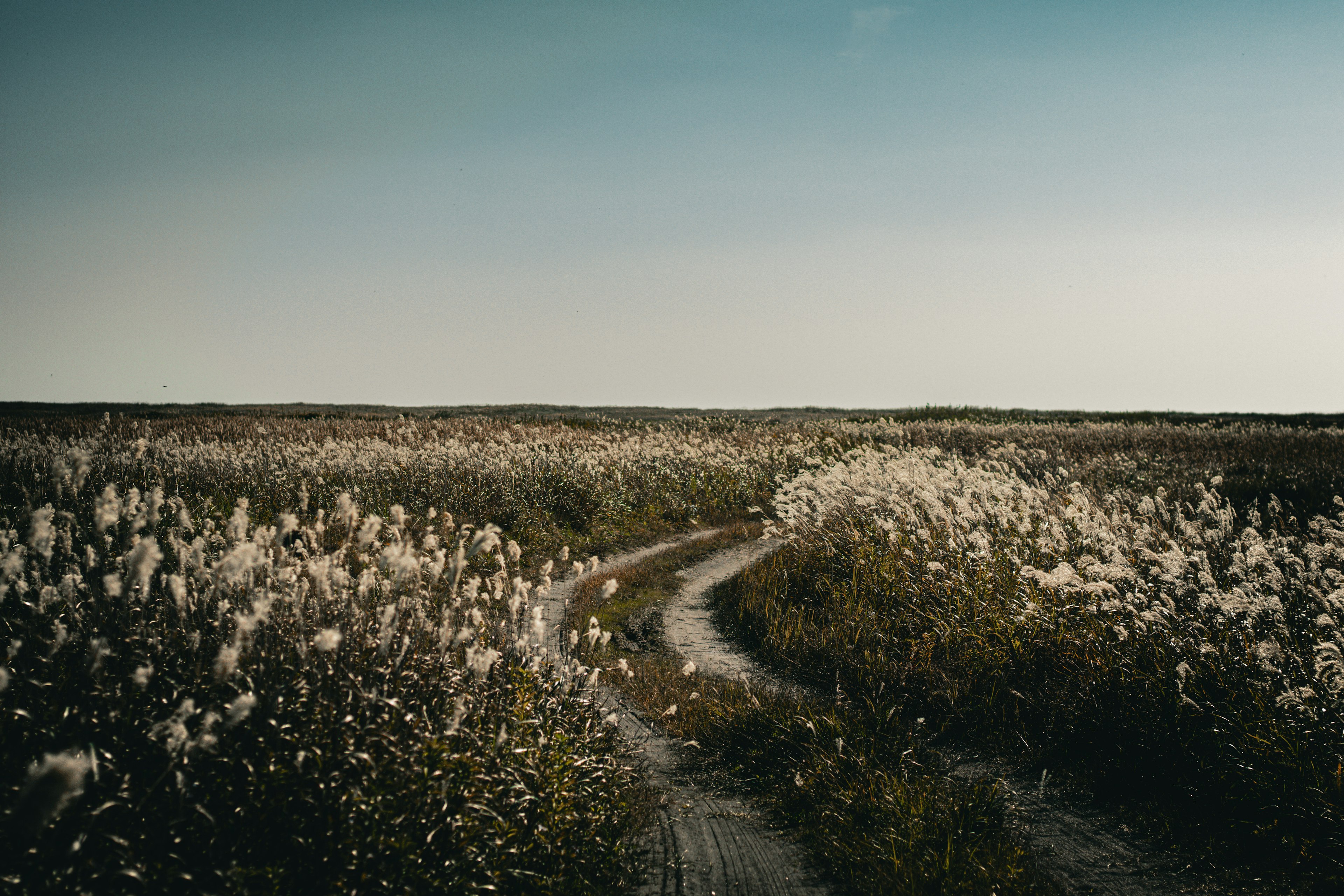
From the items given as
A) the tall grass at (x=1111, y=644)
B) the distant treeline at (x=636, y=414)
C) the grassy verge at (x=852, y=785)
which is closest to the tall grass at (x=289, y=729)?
the grassy verge at (x=852, y=785)

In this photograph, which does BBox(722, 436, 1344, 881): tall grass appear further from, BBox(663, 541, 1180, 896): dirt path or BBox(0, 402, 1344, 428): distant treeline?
BBox(0, 402, 1344, 428): distant treeline

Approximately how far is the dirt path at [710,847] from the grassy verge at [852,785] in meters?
0.18

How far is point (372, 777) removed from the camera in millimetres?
3109

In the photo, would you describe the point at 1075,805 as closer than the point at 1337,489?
Yes

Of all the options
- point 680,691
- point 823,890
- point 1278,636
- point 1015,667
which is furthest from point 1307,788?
point 680,691

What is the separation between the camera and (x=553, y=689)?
4.59 m

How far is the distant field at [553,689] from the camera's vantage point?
9.90ft

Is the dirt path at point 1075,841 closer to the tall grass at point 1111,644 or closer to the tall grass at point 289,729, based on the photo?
the tall grass at point 1111,644

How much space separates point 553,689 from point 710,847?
1.34 m

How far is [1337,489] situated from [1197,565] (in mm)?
11560

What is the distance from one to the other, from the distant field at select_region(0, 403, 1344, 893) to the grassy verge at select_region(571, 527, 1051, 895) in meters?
0.04

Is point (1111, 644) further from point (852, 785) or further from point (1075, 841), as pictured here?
point (852, 785)

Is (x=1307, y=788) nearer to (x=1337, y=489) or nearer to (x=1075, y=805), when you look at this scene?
(x=1075, y=805)

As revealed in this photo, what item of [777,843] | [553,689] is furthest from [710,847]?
[553,689]
